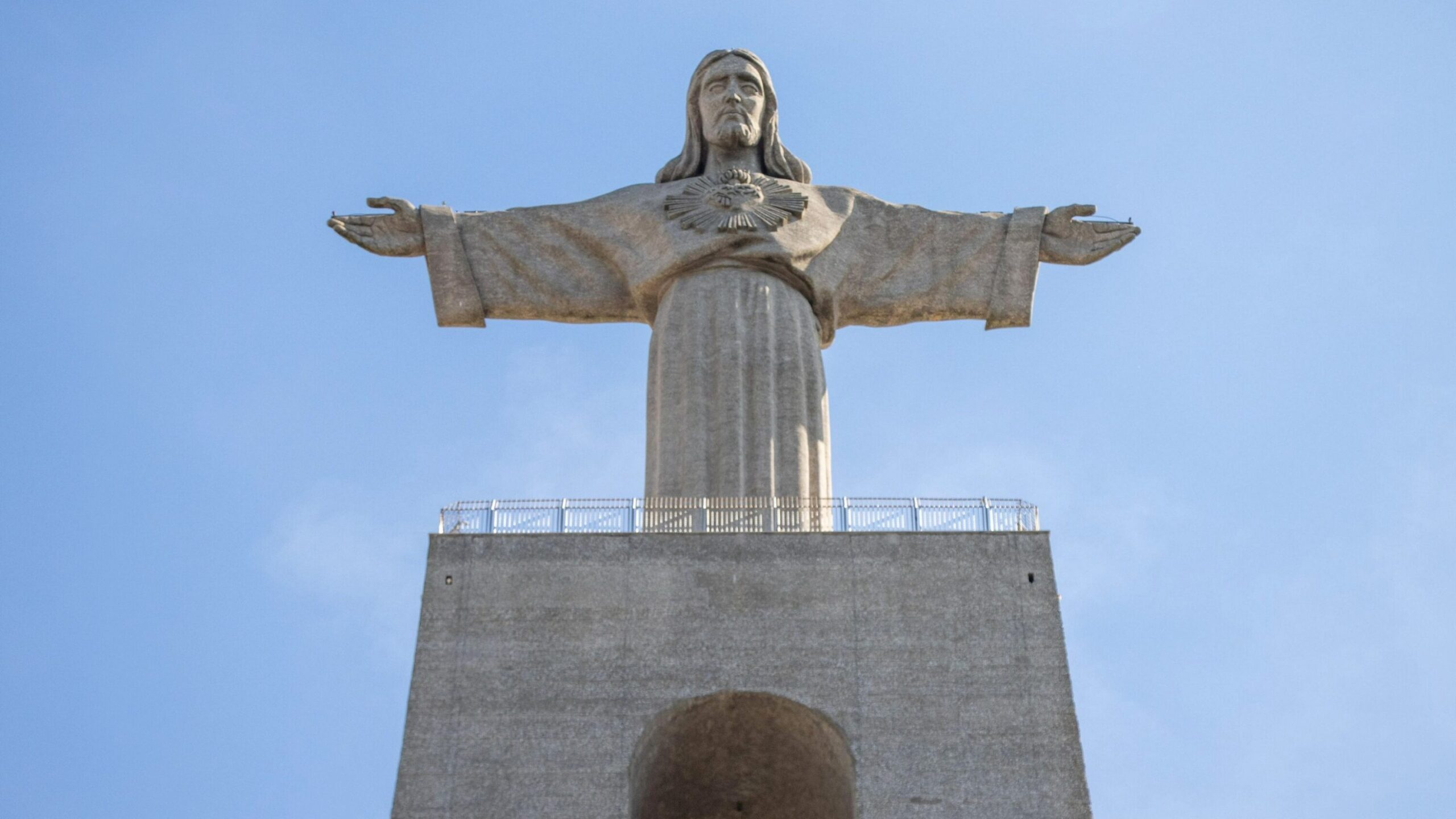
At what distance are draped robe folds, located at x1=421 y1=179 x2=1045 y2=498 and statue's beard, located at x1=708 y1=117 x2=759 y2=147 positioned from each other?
94cm

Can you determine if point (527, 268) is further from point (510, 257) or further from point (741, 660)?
point (741, 660)

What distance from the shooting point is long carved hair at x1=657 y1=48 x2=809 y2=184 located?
1096 inches

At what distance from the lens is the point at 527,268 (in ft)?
88.9

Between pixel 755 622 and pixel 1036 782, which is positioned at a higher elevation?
pixel 755 622

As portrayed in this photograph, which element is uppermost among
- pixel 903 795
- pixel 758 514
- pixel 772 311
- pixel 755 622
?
pixel 772 311

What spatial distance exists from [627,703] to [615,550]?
1.70 meters

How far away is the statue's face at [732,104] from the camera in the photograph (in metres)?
27.7

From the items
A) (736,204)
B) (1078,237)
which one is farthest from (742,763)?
(1078,237)

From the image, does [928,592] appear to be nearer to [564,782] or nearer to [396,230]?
[564,782]

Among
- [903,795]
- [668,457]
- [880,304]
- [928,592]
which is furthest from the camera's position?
[880,304]

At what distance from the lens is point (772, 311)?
83.5 feet

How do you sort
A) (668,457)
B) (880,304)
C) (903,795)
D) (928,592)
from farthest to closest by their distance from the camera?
(880,304) < (668,457) < (928,592) < (903,795)

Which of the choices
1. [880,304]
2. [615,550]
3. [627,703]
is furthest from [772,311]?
[627,703]

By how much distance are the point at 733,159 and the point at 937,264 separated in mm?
2780
